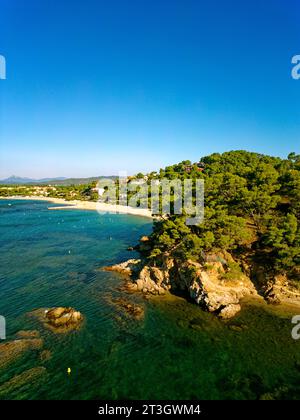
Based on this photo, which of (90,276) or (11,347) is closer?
(11,347)

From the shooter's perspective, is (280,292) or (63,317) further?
(280,292)

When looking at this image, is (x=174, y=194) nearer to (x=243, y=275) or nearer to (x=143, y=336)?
(x=243, y=275)

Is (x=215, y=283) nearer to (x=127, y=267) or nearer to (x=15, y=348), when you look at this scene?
(x=127, y=267)

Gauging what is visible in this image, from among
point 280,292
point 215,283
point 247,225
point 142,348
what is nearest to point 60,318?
point 142,348

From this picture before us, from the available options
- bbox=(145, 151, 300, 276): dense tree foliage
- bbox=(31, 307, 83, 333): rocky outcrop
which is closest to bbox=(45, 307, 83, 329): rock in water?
bbox=(31, 307, 83, 333): rocky outcrop

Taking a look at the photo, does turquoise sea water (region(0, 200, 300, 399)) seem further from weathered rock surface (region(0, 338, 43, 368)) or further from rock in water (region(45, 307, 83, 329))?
rock in water (region(45, 307, 83, 329))
